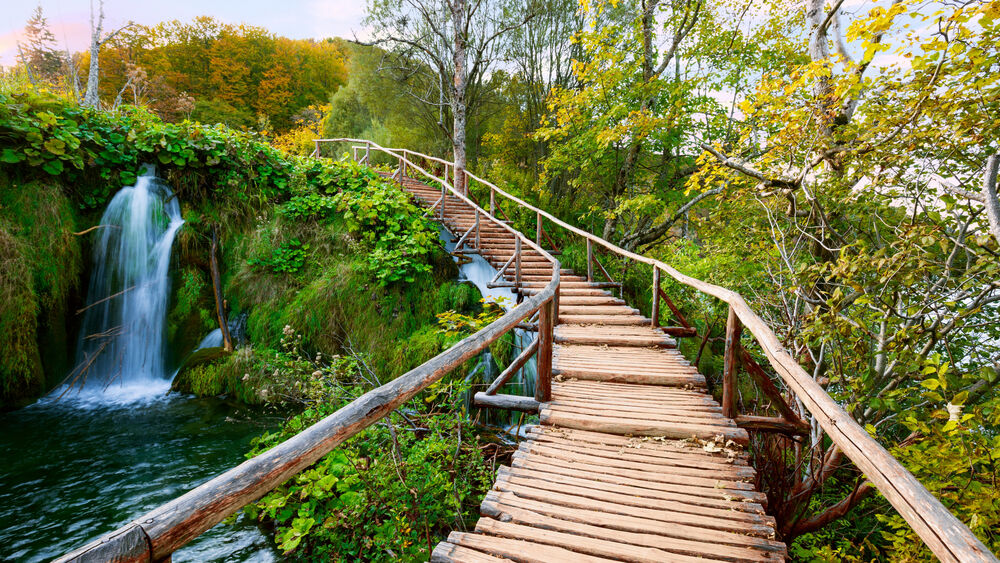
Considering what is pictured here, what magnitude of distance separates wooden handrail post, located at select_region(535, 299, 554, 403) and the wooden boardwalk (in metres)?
0.13

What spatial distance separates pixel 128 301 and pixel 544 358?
315 inches

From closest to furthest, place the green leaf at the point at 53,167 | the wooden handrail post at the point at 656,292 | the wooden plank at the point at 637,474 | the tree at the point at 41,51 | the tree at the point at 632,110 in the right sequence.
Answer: the wooden plank at the point at 637,474 → the wooden handrail post at the point at 656,292 → the green leaf at the point at 53,167 → the tree at the point at 632,110 → the tree at the point at 41,51

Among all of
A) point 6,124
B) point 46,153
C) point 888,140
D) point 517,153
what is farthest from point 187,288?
Answer: point 517,153

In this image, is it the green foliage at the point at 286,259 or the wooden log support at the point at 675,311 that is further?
the green foliage at the point at 286,259

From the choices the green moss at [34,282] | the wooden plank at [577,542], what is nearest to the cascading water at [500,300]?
the wooden plank at [577,542]

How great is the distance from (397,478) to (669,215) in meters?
8.81

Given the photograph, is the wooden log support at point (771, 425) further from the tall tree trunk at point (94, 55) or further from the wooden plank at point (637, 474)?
the tall tree trunk at point (94, 55)

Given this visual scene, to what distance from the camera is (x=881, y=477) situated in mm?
1356

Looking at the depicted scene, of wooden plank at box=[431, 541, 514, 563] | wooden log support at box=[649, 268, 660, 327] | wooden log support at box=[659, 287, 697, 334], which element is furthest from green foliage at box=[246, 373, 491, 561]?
wooden log support at box=[659, 287, 697, 334]

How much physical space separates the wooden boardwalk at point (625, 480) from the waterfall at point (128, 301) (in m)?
7.18

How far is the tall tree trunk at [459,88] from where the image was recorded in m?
11.0

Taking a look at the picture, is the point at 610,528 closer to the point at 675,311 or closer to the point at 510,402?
the point at 510,402

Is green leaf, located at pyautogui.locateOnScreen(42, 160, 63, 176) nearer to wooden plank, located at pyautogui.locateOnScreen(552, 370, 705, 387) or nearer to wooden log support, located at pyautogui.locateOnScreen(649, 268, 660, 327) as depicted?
wooden plank, located at pyautogui.locateOnScreen(552, 370, 705, 387)

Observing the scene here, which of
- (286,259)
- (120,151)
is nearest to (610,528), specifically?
(286,259)
